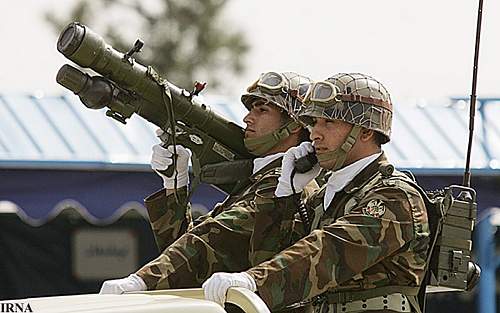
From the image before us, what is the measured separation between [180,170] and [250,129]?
Answer: 1.50 feet

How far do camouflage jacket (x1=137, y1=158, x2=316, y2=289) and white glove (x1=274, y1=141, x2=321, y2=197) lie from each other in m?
0.11

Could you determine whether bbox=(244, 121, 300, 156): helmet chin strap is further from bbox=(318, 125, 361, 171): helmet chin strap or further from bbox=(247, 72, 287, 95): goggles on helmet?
bbox=(318, 125, 361, 171): helmet chin strap

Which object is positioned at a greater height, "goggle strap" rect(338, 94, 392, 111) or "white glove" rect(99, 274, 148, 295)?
"goggle strap" rect(338, 94, 392, 111)

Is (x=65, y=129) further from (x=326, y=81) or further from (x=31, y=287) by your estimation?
(x=326, y=81)

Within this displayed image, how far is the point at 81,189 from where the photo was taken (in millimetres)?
9406

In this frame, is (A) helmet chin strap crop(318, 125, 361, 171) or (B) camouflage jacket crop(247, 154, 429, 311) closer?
(B) camouflage jacket crop(247, 154, 429, 311)

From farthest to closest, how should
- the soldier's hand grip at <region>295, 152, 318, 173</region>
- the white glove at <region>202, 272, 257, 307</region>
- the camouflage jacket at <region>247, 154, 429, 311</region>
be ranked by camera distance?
the soldier's hand grip at <region>295, 152, 318, 173</region>
the camouflage jacket at <region>247, 154, 429, 311</region>
the white glove at <region>202, 272, 257, 307</region>

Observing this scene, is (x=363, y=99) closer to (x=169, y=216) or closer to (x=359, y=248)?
(x=359, y=248)

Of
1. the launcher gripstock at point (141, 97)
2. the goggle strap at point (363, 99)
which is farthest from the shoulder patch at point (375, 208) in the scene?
the launcher gripstock at point (141, 97)

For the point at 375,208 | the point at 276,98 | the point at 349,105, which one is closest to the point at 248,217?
the point at 276,98

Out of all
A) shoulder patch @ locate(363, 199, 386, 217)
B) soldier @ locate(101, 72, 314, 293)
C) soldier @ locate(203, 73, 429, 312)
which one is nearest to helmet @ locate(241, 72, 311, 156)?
soldier @ locate(101, 72, 314, 293)

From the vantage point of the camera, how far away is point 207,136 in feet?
20.6

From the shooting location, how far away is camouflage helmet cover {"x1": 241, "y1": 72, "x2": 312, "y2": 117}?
6000mm

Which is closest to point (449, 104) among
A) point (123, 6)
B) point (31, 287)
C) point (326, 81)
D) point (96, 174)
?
point (96, 174)
